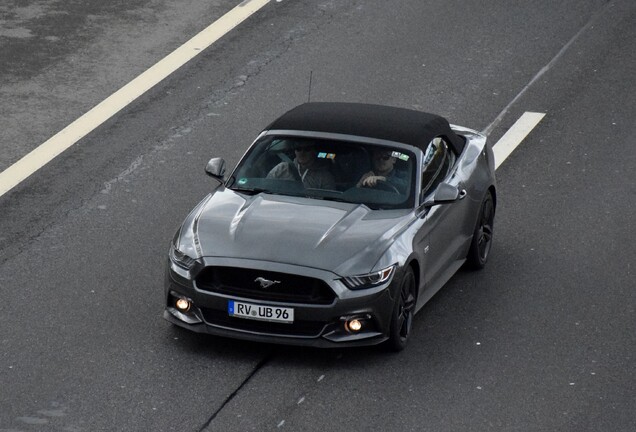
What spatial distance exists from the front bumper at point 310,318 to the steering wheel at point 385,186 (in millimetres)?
1139

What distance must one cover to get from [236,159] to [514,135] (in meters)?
3.33

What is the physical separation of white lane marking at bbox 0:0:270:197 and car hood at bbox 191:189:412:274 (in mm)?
4047

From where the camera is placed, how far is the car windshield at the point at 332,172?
38.3 feet

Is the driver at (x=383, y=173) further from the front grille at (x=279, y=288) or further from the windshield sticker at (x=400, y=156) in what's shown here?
the front grille at (x=279, y=288)

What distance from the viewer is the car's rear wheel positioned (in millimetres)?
10828

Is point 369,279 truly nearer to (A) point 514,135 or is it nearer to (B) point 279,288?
(B) point 279,288

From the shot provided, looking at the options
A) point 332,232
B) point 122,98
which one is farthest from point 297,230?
point 122,98

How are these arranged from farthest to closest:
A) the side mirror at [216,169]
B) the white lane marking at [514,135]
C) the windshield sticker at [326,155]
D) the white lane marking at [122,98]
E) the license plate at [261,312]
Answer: the white lane marking at [514,135] → the white lane marking at [122,98] → the side mirror at [216,169] → the windshield sticker at [326,155] → the license plate at [261,312]

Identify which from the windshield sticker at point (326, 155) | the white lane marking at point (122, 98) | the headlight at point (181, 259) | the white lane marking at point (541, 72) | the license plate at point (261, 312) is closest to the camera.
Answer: the license plate at point (261, 312)

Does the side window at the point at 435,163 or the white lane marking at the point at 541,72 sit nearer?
the side window at the point at 435,163

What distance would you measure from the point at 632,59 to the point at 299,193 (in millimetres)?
8741

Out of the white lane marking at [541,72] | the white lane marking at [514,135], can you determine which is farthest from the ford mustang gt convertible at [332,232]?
the white lane marking at [541,72]

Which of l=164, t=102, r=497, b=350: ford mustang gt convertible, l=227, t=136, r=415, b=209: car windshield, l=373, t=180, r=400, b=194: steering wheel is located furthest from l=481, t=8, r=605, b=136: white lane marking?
l=373, t=180, r=400, b=194: steering wheel

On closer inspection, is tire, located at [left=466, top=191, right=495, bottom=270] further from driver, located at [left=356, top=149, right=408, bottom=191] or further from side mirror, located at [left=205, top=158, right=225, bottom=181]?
side mirror, located at [left=205, top=158, right=225, bottom=181]
